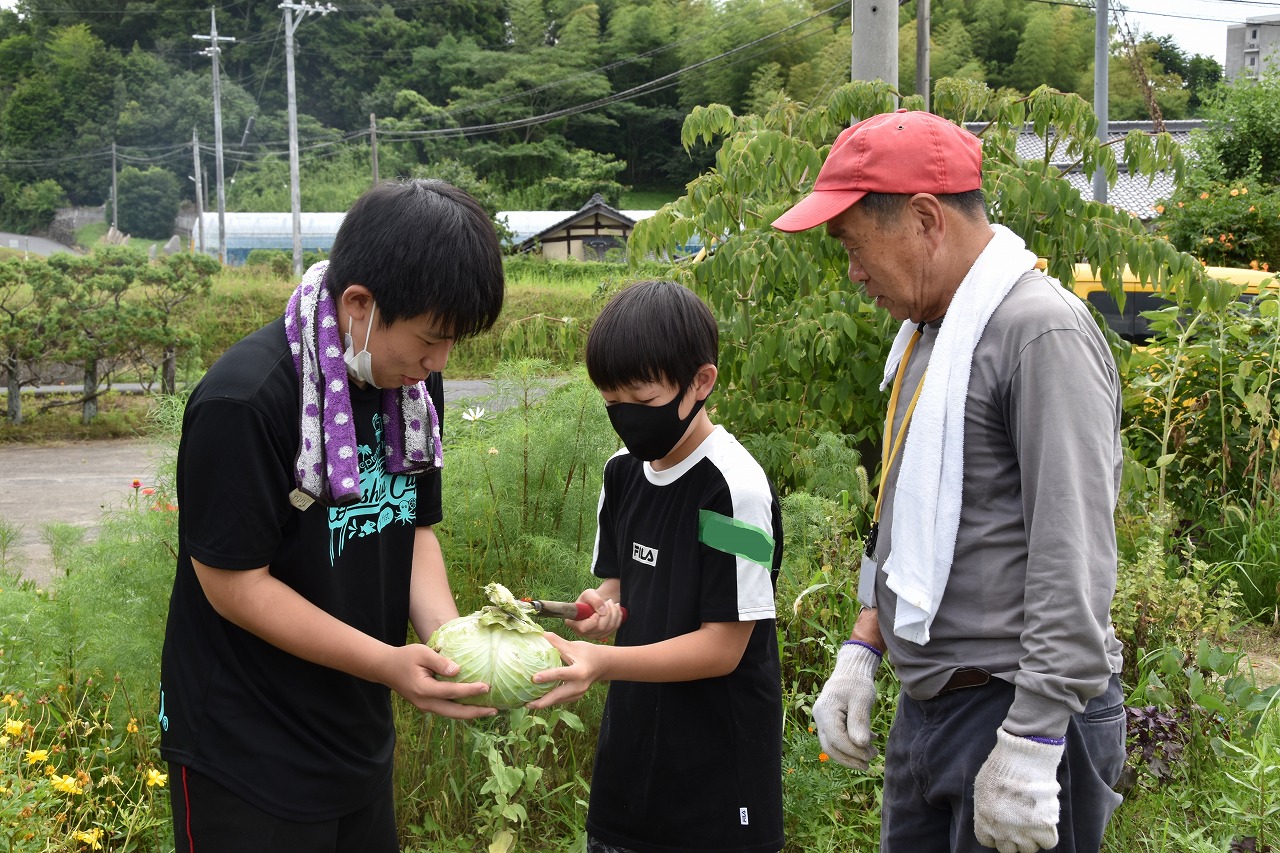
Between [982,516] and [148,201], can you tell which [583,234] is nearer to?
[148,201]

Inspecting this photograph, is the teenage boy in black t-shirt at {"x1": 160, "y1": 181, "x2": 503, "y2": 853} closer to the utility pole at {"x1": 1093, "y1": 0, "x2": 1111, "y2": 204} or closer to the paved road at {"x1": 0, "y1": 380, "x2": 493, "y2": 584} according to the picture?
the paved road at {"x1": 0, "y1": 380, "x2": 493, "y2": 584}

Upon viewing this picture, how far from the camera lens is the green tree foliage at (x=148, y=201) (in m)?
61.1

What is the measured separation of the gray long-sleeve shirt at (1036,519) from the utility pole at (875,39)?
336 cm

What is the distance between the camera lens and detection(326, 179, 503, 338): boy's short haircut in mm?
1882

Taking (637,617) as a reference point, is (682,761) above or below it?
below

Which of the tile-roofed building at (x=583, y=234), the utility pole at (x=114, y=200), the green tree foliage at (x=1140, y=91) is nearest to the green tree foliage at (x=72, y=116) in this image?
the utility pole at (x=114, y=200)

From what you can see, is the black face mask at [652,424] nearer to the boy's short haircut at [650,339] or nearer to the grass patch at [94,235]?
the boy's short haircut at [650,339]

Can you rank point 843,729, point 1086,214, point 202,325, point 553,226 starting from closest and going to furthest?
point 843,729 < point 1086,214 < point 202,325 < point 553,226

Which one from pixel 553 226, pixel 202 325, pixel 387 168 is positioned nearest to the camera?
pixel 202 325

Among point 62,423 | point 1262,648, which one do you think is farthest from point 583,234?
point 1262,648

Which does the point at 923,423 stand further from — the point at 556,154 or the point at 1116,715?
the point at 556,154

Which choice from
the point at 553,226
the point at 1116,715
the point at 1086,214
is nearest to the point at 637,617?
the point at 1116,715

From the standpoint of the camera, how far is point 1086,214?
4.57 metres

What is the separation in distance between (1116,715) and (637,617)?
0.94 metres
